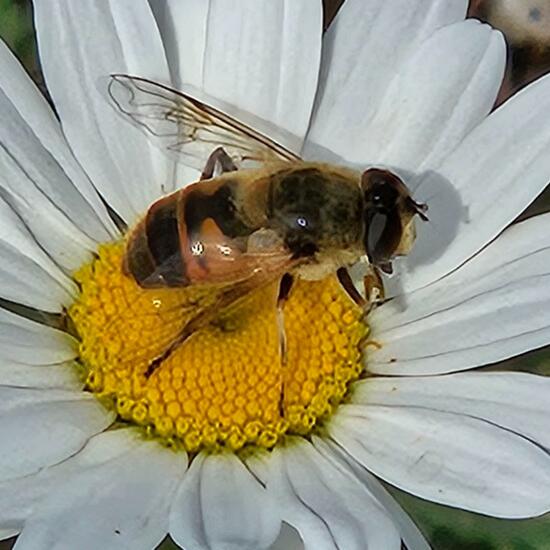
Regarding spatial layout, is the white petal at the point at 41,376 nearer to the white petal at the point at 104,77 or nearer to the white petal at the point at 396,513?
the white petal at the point at 104,77

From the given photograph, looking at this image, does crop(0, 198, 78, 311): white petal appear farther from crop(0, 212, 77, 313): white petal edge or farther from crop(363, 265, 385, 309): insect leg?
crop(363, 265, 385, 309): insect leg

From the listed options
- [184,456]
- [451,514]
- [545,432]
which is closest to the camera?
[545,432]

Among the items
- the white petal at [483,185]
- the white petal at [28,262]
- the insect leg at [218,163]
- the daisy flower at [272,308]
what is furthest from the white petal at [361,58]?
the white petal at [28,262]

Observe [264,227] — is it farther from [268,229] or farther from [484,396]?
[484,396]

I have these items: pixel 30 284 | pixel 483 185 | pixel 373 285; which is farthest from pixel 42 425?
pixel 483 185

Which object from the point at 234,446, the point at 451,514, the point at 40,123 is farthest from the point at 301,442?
the point at 40,123

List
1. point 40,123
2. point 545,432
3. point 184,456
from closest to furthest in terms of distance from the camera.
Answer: point 545,432, point 184,456, point 40,123

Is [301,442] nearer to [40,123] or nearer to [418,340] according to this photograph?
[418,340]
